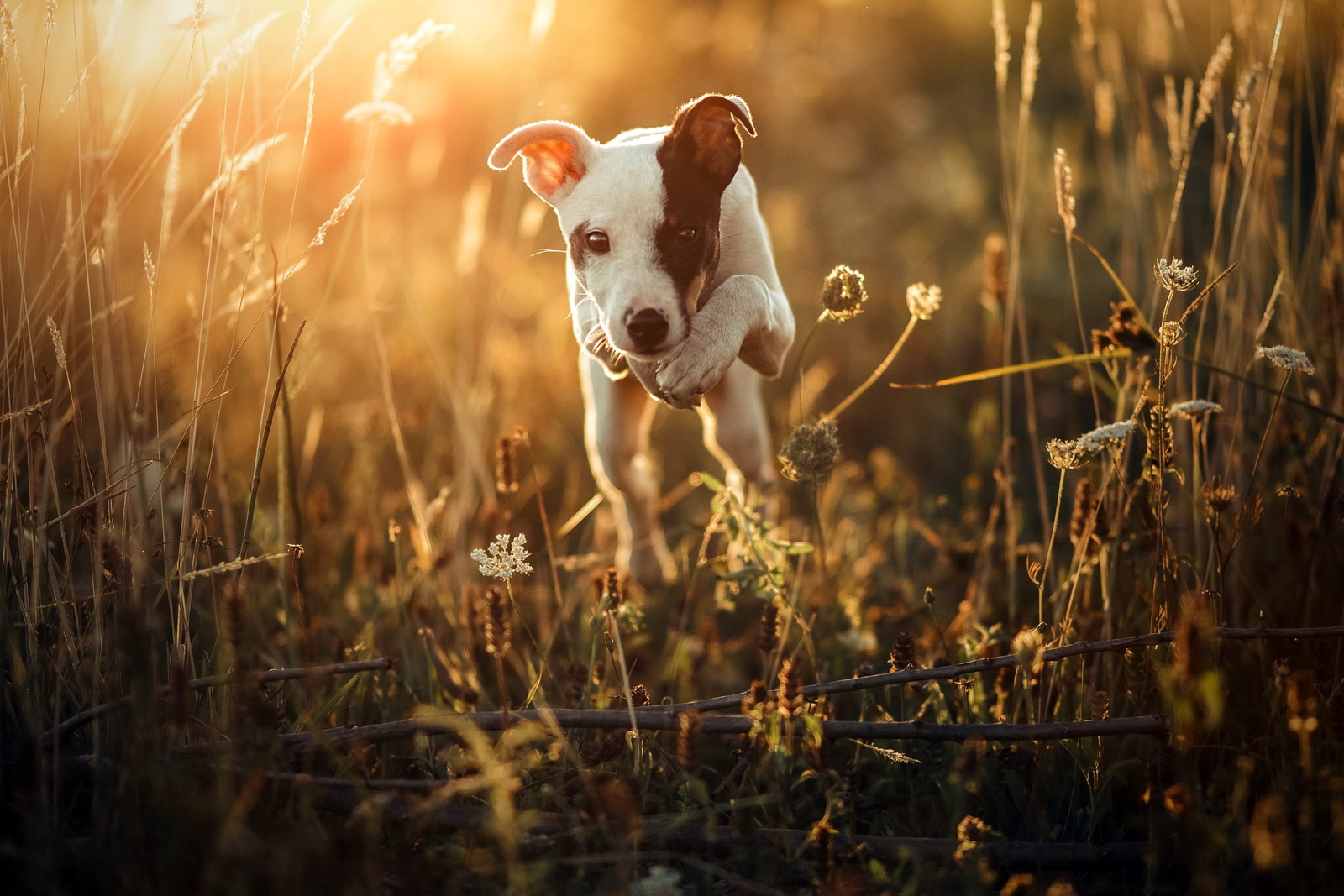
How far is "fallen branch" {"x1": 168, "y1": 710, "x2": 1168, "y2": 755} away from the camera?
208 cm

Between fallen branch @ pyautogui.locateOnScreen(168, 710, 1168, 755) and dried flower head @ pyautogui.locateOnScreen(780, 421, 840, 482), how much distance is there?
0.56 metres

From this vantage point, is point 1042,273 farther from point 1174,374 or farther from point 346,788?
point 346,788

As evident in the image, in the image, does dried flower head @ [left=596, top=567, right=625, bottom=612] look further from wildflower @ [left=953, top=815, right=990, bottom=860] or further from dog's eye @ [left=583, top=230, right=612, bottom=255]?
wildflower @ [left=953, top=815, right=990, bottom=860]

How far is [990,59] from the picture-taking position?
7625 millimetres

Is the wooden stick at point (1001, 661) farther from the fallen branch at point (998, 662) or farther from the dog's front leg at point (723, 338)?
the dog's front leg at point (723, 338)

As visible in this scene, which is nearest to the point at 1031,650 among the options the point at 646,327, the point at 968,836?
the point at 968,836

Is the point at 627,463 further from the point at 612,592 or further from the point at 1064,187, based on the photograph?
the point at 1064,187

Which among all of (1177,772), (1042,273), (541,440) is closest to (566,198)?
(1177,772)

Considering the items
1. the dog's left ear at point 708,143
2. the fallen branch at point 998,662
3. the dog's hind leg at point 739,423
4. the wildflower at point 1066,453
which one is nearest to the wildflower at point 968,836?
the fallen branch at point 998,662

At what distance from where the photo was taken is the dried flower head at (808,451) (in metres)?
2.38

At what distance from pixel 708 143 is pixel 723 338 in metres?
0.42

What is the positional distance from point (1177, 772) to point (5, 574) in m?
2.45

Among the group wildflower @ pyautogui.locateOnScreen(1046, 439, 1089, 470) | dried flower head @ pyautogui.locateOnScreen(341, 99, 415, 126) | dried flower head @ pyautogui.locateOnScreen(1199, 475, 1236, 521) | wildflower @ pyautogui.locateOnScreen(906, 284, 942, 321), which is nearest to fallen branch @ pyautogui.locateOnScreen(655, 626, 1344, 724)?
dried flower head @ pyautogui.locateOnScreen(1199, 475, 1236, 521)

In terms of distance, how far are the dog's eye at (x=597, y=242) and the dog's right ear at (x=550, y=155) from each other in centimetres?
21
